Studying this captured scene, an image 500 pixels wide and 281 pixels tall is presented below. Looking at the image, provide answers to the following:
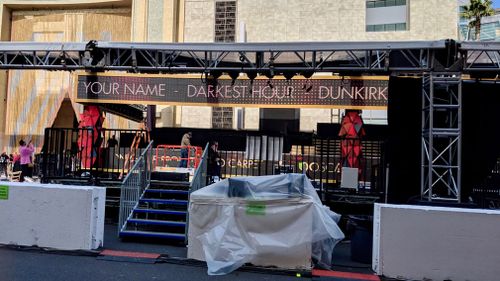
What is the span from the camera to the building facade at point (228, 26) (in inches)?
864

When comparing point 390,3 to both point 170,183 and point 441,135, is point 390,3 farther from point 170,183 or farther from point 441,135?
point 170,183

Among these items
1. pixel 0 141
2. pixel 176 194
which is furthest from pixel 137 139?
pixel 0 141

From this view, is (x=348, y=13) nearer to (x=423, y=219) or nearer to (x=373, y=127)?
Answer: (x=373, y=127)

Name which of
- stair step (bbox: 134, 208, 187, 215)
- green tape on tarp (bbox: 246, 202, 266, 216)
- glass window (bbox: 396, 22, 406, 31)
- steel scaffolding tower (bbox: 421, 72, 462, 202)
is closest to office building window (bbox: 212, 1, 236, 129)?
glass window (bbox: 396, 22, 406, 31)

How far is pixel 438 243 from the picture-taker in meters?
6.45

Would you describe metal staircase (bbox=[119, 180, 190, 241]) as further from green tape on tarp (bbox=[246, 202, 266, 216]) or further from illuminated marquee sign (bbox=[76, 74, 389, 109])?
illuminated marquee sign (bbox=[76, 74, 389, 109])

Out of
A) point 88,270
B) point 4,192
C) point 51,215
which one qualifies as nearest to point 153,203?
point 51,215

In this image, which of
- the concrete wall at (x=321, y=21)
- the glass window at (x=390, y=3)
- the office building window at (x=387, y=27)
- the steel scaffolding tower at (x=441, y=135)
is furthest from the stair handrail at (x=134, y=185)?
the glass window at (x=390, y=3)

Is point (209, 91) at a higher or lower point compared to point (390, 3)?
lower

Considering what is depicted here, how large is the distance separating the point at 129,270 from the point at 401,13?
66.9ft

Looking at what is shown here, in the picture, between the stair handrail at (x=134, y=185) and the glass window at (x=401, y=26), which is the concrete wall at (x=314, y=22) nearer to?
the glass window at (x=401, y=26)

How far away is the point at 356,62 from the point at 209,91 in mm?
5625

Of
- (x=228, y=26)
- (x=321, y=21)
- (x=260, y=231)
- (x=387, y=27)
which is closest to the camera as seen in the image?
(x=260, y=231)

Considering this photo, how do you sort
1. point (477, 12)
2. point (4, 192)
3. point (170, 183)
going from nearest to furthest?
1. point (4, 192)
2. point (170, 183)
3. point (477, 12)
